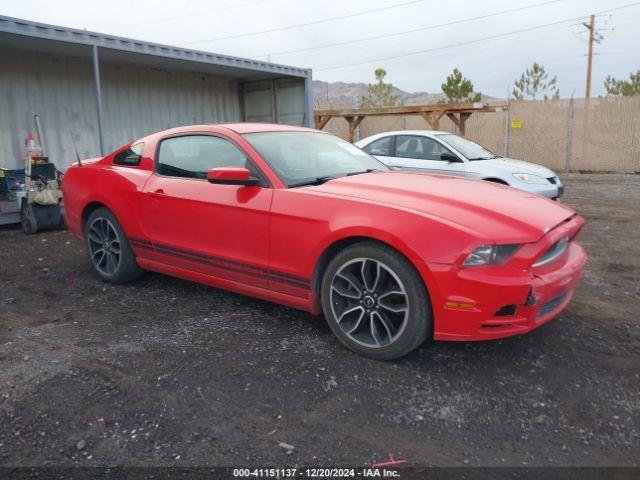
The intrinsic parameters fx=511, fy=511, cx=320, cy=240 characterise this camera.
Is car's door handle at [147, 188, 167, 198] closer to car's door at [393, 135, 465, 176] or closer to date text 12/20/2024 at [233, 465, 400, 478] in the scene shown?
date text 12/20/2024 at [233, 465, 400, 478]

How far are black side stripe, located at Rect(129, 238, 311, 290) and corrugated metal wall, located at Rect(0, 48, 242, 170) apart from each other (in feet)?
22.6

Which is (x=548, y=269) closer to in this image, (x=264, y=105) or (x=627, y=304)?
(x=627, y=304)

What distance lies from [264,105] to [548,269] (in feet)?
39.6

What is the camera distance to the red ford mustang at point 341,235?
2.86 meters

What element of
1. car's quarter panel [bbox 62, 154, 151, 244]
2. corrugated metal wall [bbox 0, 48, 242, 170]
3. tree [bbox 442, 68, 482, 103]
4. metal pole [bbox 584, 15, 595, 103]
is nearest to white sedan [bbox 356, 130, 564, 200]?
car's quarter panel [bbox 62, 154, 151, 244]

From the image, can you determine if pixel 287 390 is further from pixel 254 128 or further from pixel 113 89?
pixel 113 89

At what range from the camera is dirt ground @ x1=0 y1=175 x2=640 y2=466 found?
93.5 inches

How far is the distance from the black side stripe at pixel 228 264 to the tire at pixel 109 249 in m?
0.18

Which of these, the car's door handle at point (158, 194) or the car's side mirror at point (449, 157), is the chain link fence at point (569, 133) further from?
the car's door handle at point (158, 194)

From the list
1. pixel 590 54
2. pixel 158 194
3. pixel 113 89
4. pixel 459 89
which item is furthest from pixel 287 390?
pixel 590 54

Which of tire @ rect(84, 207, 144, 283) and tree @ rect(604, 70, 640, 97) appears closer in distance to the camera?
tire @ rect(84, 207, 144, 283)

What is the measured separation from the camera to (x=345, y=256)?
3.20 m

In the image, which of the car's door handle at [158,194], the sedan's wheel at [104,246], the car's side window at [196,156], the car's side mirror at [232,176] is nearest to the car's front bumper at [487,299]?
the car's side mirror at [232,176]

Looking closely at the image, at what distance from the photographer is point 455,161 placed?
8117 millimetres
